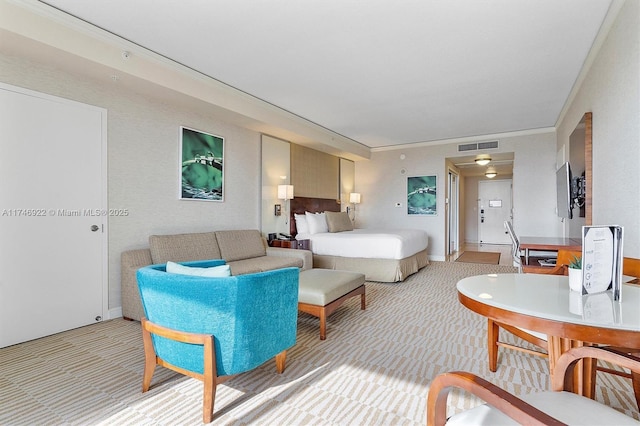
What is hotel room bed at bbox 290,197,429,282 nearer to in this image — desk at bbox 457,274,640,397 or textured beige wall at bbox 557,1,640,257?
textured beige wall at bbox 557,1,640,257

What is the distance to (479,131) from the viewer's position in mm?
6344

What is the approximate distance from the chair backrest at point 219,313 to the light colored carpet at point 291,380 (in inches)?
11.0

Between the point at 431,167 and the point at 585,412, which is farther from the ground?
the point at 431,167

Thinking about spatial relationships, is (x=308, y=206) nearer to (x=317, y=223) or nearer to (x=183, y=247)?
(x=317, y=223)

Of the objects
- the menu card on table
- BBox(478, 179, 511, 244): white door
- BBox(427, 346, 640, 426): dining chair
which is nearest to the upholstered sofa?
BBox(427, 346, 640, 426): dining chair

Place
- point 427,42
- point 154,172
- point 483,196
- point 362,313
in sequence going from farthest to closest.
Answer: point 483,196 → point 154,172 → point 362,313 → point 427,42

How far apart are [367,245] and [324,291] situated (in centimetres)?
232

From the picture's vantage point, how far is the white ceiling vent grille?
660 centimetres

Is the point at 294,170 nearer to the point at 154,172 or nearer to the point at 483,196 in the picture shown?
the point at 154,172

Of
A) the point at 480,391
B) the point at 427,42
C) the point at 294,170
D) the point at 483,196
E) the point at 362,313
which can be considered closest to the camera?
the point at 480,391

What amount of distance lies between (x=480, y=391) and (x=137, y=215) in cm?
372

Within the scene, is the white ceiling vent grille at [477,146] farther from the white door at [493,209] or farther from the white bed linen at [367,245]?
the white door at [493,209]

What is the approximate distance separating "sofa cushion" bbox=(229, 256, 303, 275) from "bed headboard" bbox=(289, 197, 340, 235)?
57.7 inches

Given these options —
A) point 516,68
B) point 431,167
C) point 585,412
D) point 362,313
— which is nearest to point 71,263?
point 362,313
